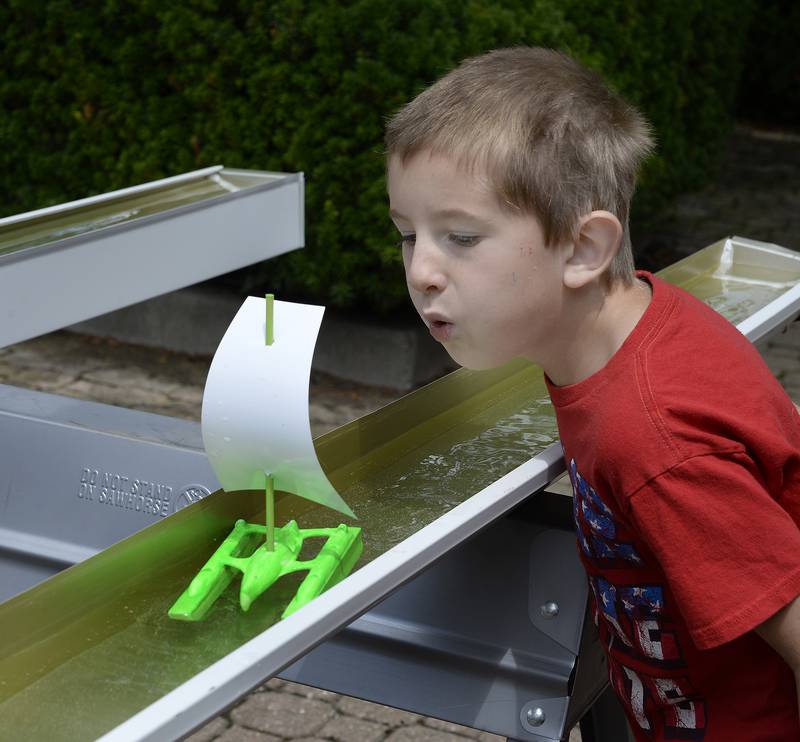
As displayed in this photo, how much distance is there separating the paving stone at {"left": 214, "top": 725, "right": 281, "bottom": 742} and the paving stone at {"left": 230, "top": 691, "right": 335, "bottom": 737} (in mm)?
18

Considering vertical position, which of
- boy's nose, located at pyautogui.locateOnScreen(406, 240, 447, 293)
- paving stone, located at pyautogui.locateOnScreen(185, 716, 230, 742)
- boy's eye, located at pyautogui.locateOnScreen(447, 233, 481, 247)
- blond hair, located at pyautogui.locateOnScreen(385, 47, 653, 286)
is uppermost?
blond hair, located at pyautogui.locateOnScreen(385, 47, 653, 286)

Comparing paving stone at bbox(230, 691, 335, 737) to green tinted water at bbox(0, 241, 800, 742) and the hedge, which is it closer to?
green tinted water at bbox(0, 241, 800, 742)

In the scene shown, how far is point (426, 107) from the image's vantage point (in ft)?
4.78

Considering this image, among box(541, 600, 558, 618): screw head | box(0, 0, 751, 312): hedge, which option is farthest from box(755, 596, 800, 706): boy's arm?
box(0, 0, 751, 312): hedge

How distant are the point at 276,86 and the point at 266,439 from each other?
12.4 feet

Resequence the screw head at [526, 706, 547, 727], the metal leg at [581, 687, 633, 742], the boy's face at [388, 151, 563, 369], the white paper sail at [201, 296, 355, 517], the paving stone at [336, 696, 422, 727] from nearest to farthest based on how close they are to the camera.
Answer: the white paper sail at [201, 296, 355, 517] < the boy's face at [388, 151, 563, 369] < the screw head at [526, 706, 547, 727] < the metal leg at [581, 687, 633, 742] < the paving stone at [336, 696, 422, 727]

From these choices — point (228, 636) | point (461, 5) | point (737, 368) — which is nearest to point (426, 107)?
point (737, 368)

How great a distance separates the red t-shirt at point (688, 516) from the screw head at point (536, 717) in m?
0.16

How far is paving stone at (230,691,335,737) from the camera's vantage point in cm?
296

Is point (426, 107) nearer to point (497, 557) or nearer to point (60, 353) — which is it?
point (497, 557)

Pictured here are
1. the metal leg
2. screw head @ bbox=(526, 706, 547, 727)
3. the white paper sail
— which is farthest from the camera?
the metal leg

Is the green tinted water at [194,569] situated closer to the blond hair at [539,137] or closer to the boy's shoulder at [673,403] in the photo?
the boy's shoulder at [673,403]

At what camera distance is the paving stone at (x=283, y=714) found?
2.96 meters

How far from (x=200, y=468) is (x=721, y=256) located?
1.12 meters
